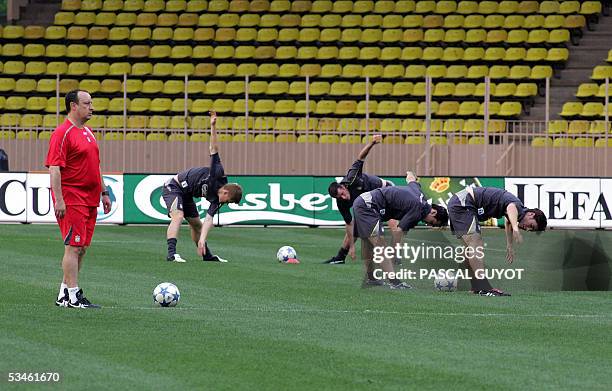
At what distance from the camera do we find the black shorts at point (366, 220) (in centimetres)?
1602

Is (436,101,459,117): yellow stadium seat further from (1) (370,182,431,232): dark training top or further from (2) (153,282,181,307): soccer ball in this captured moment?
(2) (153,282,181,307): soccer ball

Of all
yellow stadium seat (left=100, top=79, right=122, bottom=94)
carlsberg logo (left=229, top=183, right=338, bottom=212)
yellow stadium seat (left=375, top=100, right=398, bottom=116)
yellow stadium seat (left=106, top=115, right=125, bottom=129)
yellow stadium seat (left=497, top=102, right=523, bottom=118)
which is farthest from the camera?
yellow stadium seat (left=100, top=79, right=122, bottom=94)

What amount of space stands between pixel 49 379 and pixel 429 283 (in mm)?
7520

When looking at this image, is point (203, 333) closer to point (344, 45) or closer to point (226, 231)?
point (226, 231)

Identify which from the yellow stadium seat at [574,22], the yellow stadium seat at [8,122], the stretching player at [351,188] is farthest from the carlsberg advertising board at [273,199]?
the yellow stadium seat at [574,22]

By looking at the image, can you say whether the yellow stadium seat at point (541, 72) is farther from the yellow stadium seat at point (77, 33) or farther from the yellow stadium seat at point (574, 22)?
the yellow stadium seat at point (77, 33)

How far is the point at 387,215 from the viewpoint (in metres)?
16.6

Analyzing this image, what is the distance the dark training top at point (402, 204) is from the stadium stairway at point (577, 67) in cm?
1893

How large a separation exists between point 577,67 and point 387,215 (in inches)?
834

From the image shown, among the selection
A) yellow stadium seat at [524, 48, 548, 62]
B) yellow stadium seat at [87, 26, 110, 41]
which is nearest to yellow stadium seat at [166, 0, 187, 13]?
yellow stadium seat at [87, 26, 110, 41]

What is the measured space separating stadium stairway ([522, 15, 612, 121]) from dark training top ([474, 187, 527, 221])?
1985 cm

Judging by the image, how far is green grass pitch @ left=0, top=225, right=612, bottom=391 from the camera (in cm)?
911

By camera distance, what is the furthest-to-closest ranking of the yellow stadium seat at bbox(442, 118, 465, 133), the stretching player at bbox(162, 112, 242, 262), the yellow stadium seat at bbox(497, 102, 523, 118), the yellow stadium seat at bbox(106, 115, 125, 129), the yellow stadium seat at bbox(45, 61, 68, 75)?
1. the yellow stadium seat at bbox(45, 61, 68, 75)
2. the yellow stadium seat at bbox(497, 102, 523, 118)
3. the yellow stadium seat at bbox(106, 115, 125, 129)
4. the yellow stadium seat at bbox(442, 118, 465, 133)
5. the stretching player at bbox(162, 112, 242, 262)

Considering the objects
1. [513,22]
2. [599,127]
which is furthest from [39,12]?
[599,127]
